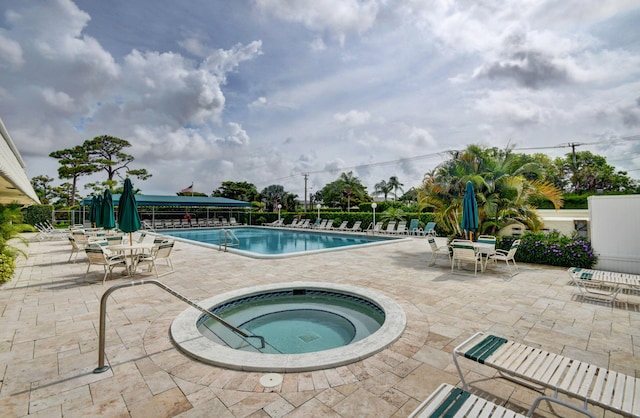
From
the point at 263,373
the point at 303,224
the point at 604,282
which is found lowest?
the point at 263,373

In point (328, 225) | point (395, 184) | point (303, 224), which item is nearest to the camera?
point (328, 225)

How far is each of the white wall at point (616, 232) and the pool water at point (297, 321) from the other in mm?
6206

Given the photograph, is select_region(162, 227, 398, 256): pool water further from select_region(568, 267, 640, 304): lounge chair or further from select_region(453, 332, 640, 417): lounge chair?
select_region(453, 332, 640, 417): lounge chair

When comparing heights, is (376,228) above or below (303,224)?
below

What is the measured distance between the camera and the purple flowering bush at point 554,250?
23.4ft

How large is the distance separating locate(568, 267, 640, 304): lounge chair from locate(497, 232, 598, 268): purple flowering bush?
1.81m

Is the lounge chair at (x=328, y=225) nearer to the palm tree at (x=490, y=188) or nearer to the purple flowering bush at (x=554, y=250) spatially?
the palm tree at (x=490, y=188)

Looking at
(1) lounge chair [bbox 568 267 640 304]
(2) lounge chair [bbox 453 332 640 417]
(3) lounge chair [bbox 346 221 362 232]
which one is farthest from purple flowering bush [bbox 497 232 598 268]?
(3) lounge chair [bbox 346 221 362 232]

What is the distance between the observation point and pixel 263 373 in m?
2.75

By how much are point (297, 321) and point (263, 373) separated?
1972mm

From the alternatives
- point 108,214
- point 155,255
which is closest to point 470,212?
point 155,255

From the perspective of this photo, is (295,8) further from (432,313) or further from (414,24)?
(432,313)

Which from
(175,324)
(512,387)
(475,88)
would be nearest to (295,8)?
(175,324)

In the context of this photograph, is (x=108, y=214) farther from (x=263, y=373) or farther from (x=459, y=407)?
(x=459, y=407)
